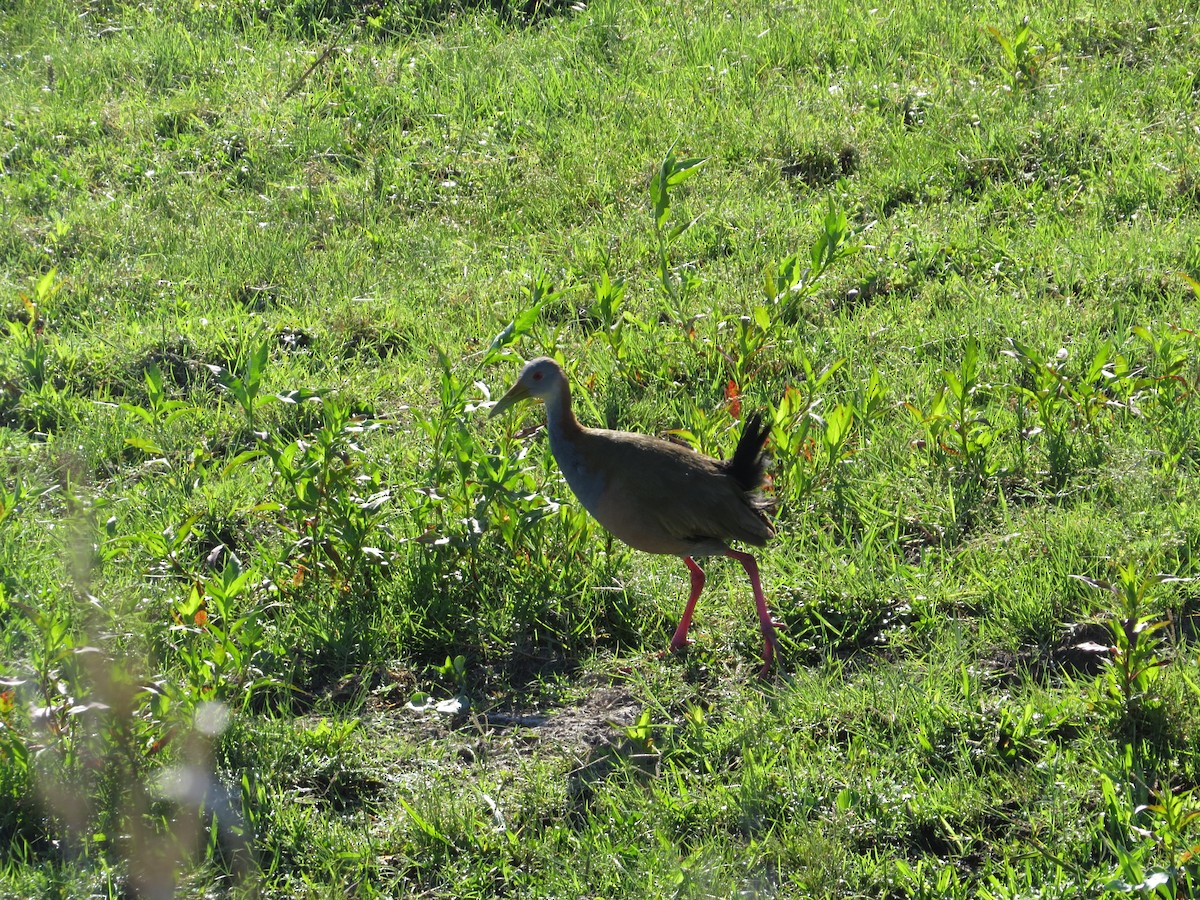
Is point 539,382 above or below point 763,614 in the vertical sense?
above

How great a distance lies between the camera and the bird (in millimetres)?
5004

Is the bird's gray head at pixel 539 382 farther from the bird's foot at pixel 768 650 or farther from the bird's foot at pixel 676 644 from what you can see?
the bird's foot at pixel 768 650

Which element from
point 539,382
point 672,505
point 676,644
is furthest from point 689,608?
point 539,382

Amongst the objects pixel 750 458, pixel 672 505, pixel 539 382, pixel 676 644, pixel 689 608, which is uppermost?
pixel 539 382

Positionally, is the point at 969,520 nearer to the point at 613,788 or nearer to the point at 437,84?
the point at 613,788

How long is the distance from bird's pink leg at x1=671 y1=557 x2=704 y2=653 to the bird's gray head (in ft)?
3.00

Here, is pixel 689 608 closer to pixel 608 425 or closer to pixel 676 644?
pixel 676 644

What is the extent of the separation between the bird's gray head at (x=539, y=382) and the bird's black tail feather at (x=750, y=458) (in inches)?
32.0

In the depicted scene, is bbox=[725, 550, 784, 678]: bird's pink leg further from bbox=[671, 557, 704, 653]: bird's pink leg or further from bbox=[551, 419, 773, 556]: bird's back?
bbox=[671, 557, 704, 653]: bird's pink leg

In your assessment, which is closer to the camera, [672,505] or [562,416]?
[672,505]

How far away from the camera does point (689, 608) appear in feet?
16.6

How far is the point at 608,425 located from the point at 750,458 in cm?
148

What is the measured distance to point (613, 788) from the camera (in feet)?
14.5

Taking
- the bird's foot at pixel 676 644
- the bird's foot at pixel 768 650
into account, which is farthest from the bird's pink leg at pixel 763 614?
the bird's foot at pixel 676 644
